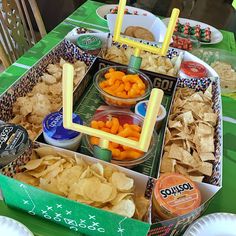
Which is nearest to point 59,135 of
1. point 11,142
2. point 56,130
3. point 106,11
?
point 56,130

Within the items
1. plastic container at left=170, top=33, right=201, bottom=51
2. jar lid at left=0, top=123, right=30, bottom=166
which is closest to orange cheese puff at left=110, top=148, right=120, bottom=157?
jar lid at left=0, top=123, right=30, bottom=166

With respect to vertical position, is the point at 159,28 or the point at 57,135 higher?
the point at 57,135

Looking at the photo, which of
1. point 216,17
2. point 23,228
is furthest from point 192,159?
point 216,17

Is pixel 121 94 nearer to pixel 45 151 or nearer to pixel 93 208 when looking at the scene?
pixel 45 151

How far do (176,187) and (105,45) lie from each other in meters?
0.81

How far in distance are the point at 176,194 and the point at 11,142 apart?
1.31ft

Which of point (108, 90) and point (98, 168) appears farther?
point (108, 90)

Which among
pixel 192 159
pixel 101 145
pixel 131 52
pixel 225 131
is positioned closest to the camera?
pixel 101 145

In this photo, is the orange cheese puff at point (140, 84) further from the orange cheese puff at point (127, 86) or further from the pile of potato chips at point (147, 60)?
the pile of potato chips at point (147, 60)

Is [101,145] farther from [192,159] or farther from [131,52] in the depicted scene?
[131,52]

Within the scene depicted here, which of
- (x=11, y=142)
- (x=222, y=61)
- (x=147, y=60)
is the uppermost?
(x=11, y=142)

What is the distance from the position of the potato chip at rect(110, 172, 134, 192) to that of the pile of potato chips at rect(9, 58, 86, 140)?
0.94 ft

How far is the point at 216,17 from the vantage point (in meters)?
3.59

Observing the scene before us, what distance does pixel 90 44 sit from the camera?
122 centimetres
